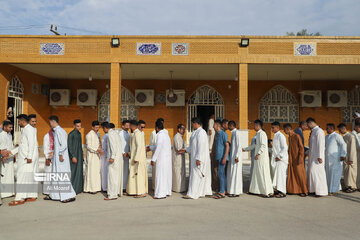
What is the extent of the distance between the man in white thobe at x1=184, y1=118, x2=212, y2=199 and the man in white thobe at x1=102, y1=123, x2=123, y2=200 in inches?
48.7

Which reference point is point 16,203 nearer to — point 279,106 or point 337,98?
point 279,106

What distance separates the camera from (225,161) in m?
4.89

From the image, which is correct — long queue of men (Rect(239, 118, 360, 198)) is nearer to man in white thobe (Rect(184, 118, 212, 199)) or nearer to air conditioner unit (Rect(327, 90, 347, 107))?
man in white thobe (Rect(184, 118, 212, 199))

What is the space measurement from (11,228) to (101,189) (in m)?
2.30

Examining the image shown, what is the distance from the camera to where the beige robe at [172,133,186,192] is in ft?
17.2

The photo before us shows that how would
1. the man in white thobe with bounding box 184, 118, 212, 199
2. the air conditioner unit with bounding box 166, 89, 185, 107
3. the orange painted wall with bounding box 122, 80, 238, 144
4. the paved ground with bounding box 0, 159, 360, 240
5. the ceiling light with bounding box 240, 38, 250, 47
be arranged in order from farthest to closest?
the orange painted wall with bounding box 122, 80, 238, 144 < the air conditioner unit with bounding box 166, 89, 185, 107 < the ceiling light with bounding box 240, 38, 250, 47 < the man in white thobe with bounding box 184, 118, 212, 199 < the paved ground with bounding box 0, 159, 360, 240

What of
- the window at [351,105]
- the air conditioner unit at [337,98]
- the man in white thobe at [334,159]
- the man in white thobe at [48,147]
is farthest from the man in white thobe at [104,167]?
the window at [351,105]

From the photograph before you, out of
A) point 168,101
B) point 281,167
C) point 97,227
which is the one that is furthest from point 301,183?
point 168,101

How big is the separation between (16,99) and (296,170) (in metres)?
9.84

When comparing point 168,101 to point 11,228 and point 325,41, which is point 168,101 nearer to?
point 325,41

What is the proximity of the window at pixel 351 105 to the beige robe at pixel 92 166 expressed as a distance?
10.9 meters

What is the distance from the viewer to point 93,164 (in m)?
5.27

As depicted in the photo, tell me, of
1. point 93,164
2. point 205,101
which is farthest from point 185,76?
point 93,164

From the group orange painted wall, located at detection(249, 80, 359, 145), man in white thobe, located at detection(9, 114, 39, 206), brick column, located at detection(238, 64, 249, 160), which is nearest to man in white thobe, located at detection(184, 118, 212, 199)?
man in white thobe, located at detection(9, 114, 39, 206)
